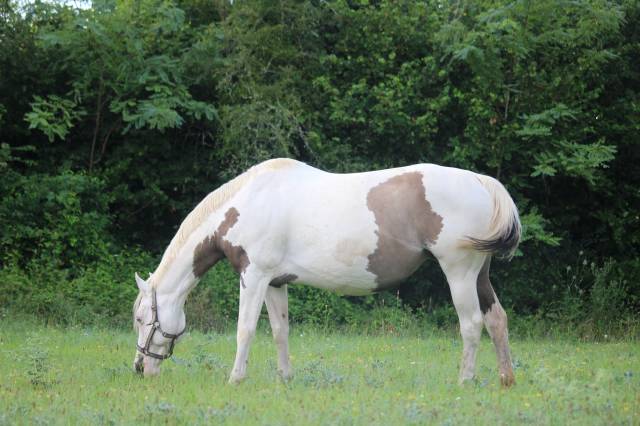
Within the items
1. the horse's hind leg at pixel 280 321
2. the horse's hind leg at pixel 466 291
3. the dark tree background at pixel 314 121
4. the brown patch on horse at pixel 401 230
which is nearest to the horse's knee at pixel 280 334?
the horse's hind leg at pixel 280 321

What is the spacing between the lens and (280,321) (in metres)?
7.47

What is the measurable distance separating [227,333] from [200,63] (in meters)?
4.61

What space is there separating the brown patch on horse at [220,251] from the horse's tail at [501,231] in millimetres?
1955

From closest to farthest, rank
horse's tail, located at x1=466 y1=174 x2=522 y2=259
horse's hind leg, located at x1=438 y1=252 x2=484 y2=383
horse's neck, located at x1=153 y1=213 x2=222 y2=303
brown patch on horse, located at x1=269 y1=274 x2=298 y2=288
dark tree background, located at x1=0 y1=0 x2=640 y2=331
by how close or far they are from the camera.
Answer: horse's tail, located at x1=466 y1=174 x2=522 y2=259, horse's hind leg, located at x1=438 y1=252 x2=484 y2=383, brown patch on horse, located at x1=269 y1=274 x2=298 y2=288, horse's neck, located at x1=153 y1=213 x2=222 y2=303, dark tree background, located at x1=0 y1=0 x2=640 y2=331

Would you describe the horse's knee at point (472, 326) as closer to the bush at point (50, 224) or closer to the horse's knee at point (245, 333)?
the horse's knee at point (245, 333)

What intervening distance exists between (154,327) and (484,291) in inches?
114

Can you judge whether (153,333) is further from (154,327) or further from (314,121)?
(314,121)

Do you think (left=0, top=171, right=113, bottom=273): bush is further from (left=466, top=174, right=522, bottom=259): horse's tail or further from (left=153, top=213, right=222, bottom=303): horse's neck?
(left=466, top=174, right=522, bottom=259): horse's tail

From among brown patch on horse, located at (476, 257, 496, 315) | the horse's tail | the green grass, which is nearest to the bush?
the green grass

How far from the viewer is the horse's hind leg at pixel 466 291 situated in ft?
22.0

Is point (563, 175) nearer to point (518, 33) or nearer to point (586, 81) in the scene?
point (586, 81)

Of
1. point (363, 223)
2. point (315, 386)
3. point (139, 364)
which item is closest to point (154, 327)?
point (139, 364)

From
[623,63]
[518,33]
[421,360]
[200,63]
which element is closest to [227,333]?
[421,360]

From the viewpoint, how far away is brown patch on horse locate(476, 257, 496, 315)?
6.99 meters
